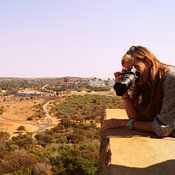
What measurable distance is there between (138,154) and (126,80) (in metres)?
0.59

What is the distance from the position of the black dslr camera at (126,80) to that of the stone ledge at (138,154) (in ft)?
1.44

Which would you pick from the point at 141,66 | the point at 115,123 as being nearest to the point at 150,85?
the point at 141,66

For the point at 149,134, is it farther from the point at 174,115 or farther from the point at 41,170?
the point at 41,170

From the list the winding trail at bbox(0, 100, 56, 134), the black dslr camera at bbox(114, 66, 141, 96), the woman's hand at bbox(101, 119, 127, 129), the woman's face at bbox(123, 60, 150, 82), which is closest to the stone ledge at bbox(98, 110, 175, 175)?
the woman's hand at bbox(101, 119, 127, 129)

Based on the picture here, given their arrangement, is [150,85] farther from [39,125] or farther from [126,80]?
[39,125]

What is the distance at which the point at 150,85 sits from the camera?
138 inches

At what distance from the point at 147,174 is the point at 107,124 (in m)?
1.56

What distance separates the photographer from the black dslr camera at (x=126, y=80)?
309 centimetres

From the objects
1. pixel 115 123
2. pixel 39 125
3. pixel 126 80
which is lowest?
pixel 39 125

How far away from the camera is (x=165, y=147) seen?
3.19 m

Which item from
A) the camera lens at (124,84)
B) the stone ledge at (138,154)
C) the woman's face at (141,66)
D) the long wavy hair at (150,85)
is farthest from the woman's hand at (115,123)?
the camera lens at (124,84)

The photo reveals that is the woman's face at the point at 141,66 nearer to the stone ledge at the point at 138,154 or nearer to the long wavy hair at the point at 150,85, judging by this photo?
the long wavy hair at the point at 150,85

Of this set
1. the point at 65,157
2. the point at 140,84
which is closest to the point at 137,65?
the point at 140,84

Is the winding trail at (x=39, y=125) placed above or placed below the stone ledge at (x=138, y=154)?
below
